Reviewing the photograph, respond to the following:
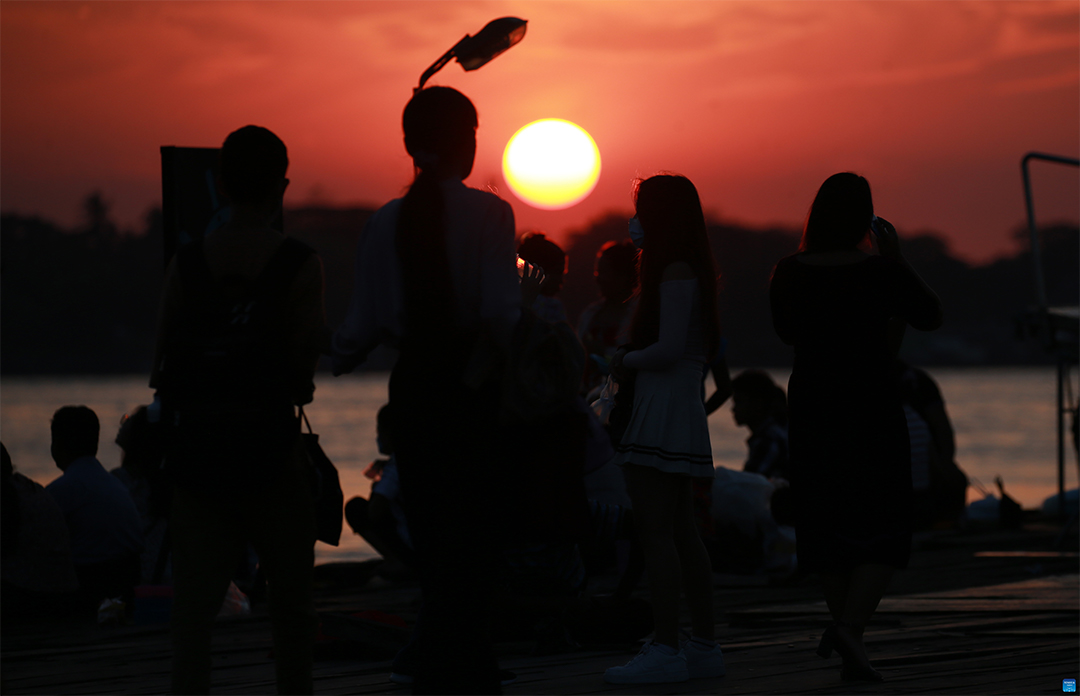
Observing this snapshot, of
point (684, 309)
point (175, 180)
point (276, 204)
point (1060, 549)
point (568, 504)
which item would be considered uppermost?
point (175, 180)

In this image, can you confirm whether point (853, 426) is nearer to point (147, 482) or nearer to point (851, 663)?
point (851, 663)

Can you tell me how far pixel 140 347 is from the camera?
449 ft

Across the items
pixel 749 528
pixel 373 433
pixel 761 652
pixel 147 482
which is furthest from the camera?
pixel 373 433

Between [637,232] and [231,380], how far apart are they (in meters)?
1.96

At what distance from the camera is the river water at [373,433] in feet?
93.4

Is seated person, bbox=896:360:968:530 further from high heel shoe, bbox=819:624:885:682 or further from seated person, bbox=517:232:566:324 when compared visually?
high heel shoe, bbox=819:624:885:682

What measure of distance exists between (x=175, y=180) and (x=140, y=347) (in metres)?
138

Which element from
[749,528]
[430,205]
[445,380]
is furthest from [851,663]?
[749,528]

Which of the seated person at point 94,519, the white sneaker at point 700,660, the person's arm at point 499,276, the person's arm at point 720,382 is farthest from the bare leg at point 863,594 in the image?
the seated person at point 94,519

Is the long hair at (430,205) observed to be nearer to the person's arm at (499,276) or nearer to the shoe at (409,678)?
the person's arm at (499,276)

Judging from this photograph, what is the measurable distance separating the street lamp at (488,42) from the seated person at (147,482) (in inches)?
96.5

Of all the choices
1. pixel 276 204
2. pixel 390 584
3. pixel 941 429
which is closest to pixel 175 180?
pixel 276 204

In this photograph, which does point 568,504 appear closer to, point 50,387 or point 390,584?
point 390,584

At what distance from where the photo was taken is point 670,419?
4488mm
